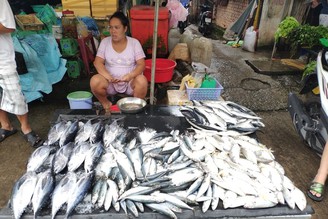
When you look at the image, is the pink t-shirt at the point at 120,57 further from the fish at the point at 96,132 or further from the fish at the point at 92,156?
the fish at the point at 92,156

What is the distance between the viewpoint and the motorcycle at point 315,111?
10.1 ft

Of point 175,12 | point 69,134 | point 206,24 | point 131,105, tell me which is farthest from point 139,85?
point 206,24

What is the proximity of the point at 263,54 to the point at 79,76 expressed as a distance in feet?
20.7

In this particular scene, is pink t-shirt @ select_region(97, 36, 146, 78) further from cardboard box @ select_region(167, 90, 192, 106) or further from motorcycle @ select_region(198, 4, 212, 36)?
motorcycle @ select_region(198, 4, 212, 36)

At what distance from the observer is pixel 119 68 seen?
13.0 ft

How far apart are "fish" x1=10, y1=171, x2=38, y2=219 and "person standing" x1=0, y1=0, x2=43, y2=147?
5.59 feet

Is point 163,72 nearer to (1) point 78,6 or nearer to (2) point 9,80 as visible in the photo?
(2) point 9,80

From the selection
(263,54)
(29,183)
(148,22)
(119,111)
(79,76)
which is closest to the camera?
(29,183)

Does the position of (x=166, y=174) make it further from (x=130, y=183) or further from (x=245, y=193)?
(x=245, y=193)

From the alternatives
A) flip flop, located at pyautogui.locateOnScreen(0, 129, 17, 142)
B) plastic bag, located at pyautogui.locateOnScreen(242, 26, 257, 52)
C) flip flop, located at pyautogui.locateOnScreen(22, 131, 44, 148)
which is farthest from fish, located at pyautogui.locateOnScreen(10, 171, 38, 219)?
plastic bag, located at pyautogui.locateOnScreen(242, 26, 257, 52)

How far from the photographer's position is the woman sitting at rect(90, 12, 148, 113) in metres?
3.79

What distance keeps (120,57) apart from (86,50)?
2.35m

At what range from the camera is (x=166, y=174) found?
7.02ft

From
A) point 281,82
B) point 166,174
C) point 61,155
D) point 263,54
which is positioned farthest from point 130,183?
point 263,54
